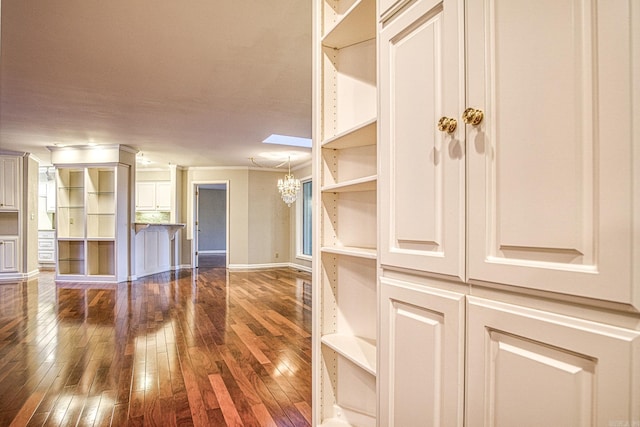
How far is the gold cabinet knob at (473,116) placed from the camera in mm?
851

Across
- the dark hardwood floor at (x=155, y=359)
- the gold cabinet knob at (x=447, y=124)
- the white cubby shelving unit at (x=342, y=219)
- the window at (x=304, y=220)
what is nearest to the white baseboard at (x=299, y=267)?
the window at (x=304, y=220)

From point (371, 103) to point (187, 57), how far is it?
1.91m

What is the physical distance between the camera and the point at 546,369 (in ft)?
2.39

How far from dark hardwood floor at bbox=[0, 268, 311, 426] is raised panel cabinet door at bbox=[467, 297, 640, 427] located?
4.93 ft

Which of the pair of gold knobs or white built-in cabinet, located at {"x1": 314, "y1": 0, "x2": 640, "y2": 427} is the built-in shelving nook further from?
the pair of gold knobs

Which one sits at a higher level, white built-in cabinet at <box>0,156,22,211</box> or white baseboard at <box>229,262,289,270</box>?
white built-in cabinet at <box>0,156,22,211</box>

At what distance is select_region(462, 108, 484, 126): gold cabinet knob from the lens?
851 millimetres

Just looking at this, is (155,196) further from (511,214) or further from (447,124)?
(511,214)

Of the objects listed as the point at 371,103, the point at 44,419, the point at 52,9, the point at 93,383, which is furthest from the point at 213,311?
the point at 371,103

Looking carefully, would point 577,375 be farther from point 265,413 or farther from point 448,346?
point 265,413

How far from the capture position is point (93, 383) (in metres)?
2.47

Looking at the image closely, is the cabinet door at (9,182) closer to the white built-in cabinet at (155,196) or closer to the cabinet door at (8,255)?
the cabinet door at (8,255)

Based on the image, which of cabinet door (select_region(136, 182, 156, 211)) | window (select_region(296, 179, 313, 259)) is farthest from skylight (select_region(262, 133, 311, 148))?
cabinet door (select_region(136, 182, 156, 211))

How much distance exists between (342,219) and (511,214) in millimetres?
1050
